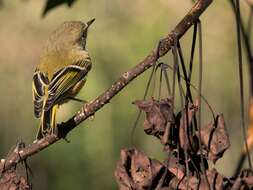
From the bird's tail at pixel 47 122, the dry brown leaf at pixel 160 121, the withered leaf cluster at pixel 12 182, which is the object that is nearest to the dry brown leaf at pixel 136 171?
the dry brown leaf at pixel 160 121

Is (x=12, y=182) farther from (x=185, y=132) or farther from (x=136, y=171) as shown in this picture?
(x=185, y=132)

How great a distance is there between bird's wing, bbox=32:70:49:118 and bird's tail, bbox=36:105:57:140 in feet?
0.18

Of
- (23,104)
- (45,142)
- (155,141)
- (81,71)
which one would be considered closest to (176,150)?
(45,142)

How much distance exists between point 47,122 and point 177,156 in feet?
5.75

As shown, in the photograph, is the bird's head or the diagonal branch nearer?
the diagonal branch

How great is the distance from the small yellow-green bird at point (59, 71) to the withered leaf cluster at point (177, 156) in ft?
4.87

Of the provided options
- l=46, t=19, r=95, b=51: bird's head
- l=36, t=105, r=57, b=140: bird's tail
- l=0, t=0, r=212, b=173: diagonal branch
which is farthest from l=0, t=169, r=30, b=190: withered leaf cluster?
l=46, t=19, r=95, b=51: bird's head

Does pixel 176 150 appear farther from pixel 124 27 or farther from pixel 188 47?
pixel 124 27

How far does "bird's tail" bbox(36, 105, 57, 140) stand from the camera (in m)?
4.35

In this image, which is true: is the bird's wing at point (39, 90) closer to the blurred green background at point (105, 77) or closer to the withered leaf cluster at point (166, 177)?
the withered leaf cluster at point (166, 177)

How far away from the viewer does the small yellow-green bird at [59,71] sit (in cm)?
491

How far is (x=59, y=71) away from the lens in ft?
17.6

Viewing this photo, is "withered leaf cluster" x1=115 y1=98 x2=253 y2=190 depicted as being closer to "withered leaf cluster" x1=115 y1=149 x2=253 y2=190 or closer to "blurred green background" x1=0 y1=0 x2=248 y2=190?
"withered leaf cluster" x1=115 y1=149 x2=253 y2=190

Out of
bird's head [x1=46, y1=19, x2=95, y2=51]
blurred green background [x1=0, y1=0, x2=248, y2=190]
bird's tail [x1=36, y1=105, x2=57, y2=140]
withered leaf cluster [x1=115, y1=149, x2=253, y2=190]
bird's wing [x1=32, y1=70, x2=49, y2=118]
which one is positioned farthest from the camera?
blurred green background [x1=0, y1=0, x2=248, y2=190]
